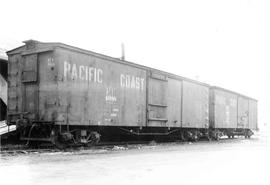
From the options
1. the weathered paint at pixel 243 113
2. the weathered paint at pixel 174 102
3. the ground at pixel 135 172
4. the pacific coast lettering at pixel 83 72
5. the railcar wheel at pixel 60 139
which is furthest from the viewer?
the weathered paint at pixel 243 113

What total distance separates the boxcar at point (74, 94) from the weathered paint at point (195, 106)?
3.15 m

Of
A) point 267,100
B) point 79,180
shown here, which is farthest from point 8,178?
point 267,100

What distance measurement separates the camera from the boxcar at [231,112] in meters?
22.2

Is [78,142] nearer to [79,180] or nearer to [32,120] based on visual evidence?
[32,120]

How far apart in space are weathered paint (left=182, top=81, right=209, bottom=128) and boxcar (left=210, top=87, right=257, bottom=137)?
1.02 meters

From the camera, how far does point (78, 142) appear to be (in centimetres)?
1252

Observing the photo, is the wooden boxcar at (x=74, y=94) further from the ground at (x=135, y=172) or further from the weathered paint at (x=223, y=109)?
the weathered paint at (x=223, y=109)

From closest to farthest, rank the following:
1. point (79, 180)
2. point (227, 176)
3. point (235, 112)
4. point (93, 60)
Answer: point (79, 180) < point (227, 176) < point (93, 60) < point (235, 112)

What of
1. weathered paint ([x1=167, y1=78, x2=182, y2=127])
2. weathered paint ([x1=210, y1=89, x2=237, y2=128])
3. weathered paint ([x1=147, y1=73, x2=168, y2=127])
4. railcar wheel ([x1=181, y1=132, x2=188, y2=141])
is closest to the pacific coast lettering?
weathered paint ([x1=147, y1=73, x2=168, y2=127])

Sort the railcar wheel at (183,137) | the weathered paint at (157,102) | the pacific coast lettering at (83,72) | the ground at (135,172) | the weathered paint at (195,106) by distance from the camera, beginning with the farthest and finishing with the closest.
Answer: the railcar wheel at (183,137)
the weathered paint at (195,106)
the weathered paint at (157,102)
the pacific coast lettering at (83,72)
the ground at (135,172)

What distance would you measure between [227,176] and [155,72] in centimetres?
996

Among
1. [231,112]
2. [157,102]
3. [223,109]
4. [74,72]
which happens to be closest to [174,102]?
[157,102]

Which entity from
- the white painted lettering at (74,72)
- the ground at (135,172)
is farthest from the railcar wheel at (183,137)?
the ground at (135,172)

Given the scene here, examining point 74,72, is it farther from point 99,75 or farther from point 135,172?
point 135,172
